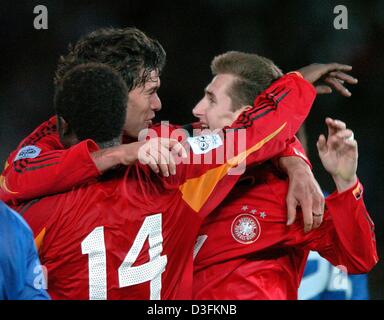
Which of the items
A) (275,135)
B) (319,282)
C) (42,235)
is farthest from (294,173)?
(319,282)

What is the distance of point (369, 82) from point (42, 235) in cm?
355

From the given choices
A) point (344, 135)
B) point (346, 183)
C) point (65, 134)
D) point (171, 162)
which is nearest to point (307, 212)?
point (346, 183)

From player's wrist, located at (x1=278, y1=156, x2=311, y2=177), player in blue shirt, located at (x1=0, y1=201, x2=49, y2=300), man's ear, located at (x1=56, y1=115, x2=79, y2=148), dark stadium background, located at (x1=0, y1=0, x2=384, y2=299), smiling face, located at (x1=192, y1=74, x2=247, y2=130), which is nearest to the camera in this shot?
player in blue shirt, located at (x1=0, y1=201, x2=49, y2=300)

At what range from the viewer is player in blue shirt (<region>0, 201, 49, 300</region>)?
5.77ft

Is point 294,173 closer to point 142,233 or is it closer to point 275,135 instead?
point 275,135

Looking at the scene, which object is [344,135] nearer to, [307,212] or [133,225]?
[307,212]

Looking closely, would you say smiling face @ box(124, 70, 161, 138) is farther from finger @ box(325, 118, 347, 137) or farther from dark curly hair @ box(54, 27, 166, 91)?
finger @ box(325, 118, 347, 137)

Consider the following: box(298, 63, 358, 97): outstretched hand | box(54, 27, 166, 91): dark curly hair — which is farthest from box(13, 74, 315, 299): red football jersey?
box(54, 27, 166, 91): dark curly hair

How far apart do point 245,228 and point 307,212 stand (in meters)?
0.26

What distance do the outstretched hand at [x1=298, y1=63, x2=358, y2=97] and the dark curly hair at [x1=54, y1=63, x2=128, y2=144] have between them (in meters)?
0.80

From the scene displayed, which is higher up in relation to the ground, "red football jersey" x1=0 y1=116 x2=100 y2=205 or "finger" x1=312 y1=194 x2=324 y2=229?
"red football jersey" x1=0 y1=116 x2=100 y2=205

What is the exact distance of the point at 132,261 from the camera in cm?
224

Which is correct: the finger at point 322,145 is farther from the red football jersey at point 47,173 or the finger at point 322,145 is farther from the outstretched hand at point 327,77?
the red football jersey at point 47,173

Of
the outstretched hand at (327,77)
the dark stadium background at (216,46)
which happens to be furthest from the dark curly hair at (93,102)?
the dark stadium background at (216,46)
